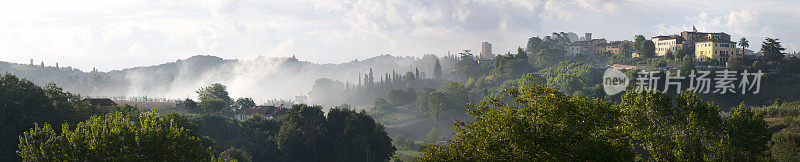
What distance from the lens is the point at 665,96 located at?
157ft

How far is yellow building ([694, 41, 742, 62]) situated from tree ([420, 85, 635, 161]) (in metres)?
127

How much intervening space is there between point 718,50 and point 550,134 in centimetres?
13137

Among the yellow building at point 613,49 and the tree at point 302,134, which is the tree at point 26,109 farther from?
the yellow building at point 613,49

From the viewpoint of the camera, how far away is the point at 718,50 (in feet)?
439

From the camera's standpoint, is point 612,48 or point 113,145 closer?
point 113,145

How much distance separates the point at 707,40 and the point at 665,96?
104m

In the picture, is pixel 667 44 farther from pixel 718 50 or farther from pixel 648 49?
pixel 718 50

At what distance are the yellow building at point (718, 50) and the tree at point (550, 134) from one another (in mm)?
126625

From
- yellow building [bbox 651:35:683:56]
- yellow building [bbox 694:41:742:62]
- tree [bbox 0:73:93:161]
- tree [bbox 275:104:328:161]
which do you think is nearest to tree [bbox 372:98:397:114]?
yellow building [bbox 651:35:683:56]

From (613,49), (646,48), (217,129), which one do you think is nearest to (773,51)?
(646,48)

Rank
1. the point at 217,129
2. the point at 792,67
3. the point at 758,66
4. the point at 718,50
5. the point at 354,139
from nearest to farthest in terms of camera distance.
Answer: the point at 354,139 → the point at 217,129 → the point at 792,67 → the point at 758,66 → the point at 718,50

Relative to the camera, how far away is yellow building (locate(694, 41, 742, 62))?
5236 inches

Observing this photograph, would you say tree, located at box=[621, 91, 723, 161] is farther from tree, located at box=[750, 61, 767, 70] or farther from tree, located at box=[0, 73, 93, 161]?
tree, located at box=[750, 61, 767, 70]

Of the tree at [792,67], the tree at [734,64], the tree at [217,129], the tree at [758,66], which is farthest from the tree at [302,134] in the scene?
the tree at [792,67]
